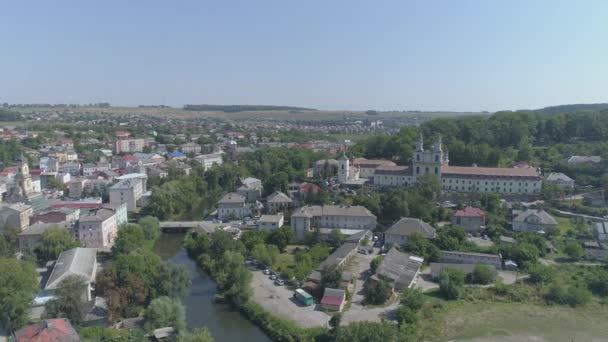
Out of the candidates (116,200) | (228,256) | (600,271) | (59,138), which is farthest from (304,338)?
(59,138)

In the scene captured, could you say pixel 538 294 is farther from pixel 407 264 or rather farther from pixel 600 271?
pixel 407 264

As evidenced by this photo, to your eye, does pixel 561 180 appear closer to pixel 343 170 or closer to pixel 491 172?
pixel 491 172

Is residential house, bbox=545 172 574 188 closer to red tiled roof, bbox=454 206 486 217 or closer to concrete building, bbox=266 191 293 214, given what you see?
red tiled roof, bbox=454 206 486 217

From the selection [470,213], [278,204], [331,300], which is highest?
[470,213]

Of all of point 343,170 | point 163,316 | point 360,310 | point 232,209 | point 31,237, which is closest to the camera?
point 163,316

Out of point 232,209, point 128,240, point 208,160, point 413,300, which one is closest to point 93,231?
point 128,240

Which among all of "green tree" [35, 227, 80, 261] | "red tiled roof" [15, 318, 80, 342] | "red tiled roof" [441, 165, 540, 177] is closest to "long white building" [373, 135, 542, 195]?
"red tiled roof" [441, 165, 540, 177]

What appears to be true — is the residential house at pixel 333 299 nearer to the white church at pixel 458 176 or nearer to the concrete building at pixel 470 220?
the concrete building at pixel 470 220

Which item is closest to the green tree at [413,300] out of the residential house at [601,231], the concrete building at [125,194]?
the residential house at [601,231]

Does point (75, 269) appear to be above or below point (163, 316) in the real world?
above
